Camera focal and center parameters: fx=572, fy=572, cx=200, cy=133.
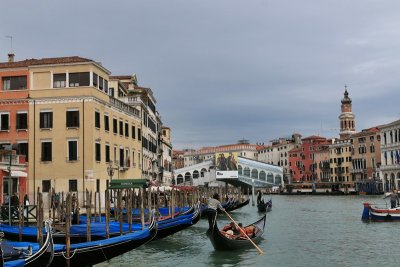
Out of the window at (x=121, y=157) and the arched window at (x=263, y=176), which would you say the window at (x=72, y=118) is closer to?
the window at (x=121, y=157)

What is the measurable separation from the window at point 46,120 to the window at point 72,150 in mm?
1070

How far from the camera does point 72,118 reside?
883 inches

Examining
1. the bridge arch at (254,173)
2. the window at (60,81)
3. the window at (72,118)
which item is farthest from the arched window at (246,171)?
the window at (60,81)

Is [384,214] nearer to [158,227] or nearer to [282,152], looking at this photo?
[158,227]

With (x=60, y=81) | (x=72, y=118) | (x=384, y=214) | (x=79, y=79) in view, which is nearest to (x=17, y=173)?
(x=72, y=118)

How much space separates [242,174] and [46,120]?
42.1 m

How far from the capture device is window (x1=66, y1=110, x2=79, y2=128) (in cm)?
2236

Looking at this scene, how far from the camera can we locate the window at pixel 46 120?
22531mm

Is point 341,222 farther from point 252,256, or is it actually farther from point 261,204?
point 252,256

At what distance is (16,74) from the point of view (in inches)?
901

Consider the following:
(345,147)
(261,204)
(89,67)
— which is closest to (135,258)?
(89,67)

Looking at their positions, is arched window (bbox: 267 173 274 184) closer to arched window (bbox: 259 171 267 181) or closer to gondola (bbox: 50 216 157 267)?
arched window (bbox: 259 171 267 181)

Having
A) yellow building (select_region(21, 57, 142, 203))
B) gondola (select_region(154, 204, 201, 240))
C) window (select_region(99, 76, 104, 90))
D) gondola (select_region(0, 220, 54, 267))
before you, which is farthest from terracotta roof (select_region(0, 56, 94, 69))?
gondola (select_region(0, 220, 54, 267))

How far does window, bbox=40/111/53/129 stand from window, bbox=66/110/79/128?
693mm
